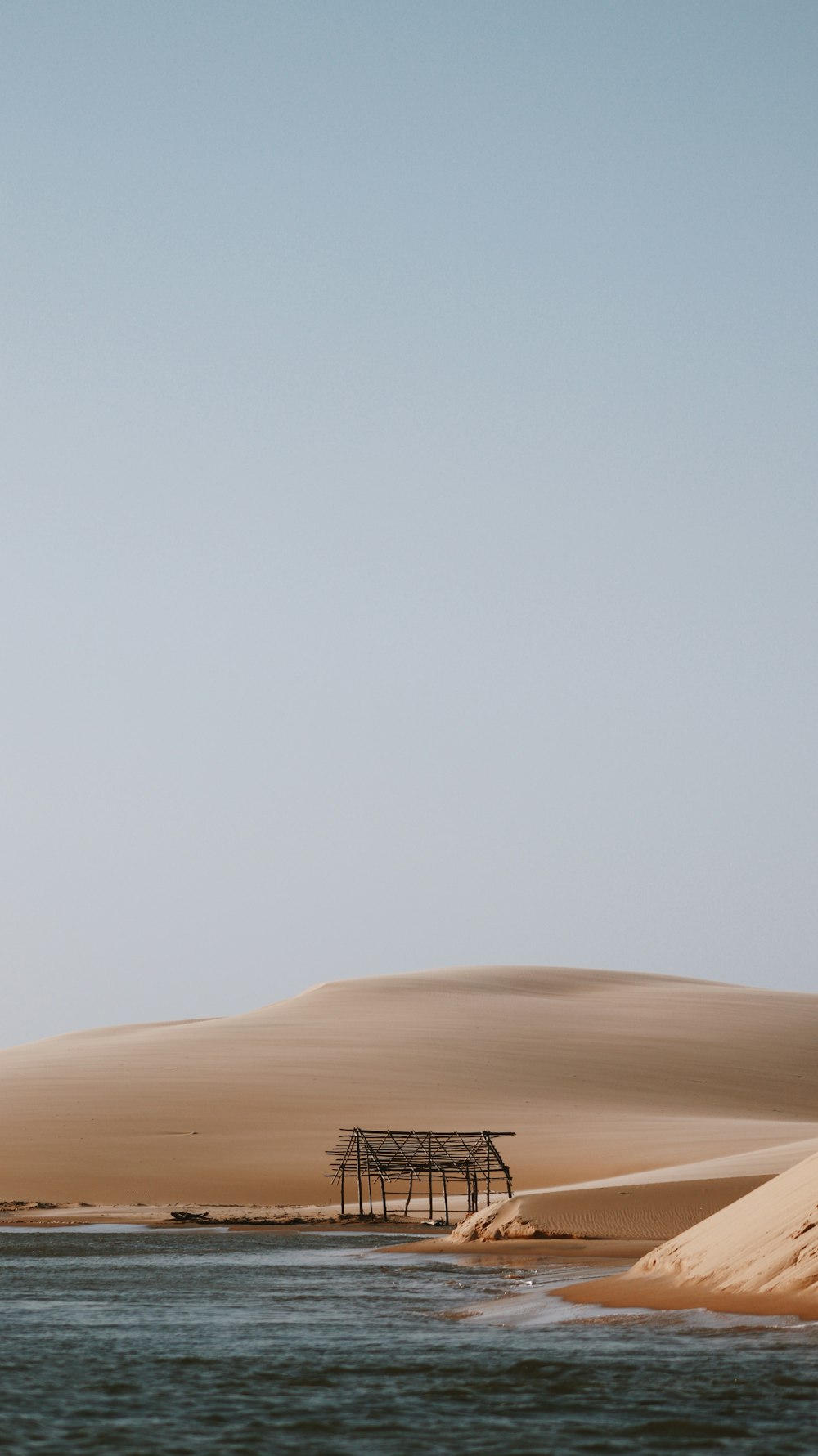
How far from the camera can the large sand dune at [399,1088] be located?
3866 cm

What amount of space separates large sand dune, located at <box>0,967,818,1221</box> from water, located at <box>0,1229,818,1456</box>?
1260 centimetres

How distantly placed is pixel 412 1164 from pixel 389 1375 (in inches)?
842

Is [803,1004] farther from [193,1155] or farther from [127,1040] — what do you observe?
[193,1155]

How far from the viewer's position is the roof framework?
33.1 metres

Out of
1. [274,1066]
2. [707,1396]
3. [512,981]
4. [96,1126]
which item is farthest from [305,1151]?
[512,981]

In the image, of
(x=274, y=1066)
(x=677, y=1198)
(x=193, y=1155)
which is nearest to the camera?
(x=677, y=1198)

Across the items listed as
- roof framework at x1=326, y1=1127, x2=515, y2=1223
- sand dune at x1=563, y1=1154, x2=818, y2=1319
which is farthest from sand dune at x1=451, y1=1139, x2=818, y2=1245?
sand dune at x1=563, y1=1154, x2=818, y2=1319

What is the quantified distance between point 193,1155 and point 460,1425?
3098 centimetres

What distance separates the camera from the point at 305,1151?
132 feet

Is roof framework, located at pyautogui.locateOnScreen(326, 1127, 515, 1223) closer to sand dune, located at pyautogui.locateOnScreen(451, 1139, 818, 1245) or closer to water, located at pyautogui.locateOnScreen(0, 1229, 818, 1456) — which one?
sand dune, located at pyautogui.locateOnScreen(451, 1139, 818, 1245)

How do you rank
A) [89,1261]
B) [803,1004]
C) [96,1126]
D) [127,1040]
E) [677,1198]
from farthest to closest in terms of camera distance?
[803,1004] → [127,1040] → [96,1126] → [677,1198] → [89,1261]

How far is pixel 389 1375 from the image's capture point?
12.4m

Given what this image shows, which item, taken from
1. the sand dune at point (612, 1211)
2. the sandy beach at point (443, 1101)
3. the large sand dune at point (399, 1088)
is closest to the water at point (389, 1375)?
the sand dune at point (612, 1211)

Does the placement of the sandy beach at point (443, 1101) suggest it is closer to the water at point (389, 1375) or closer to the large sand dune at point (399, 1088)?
the large sand dune at point (399, 1088)
